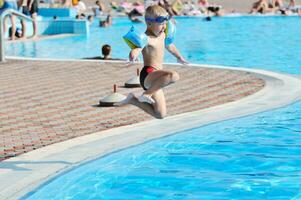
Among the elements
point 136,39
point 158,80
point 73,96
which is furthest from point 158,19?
point 73,96

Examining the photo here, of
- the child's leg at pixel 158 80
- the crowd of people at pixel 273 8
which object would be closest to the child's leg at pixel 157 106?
the child's leg at pixel 158 80

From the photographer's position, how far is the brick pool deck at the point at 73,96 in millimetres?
8461

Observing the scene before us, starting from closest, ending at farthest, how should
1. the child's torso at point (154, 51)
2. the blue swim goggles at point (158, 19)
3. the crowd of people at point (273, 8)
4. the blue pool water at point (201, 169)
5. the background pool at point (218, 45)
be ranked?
1. the blue pool water at point (201, 169)
2. the blue swim goggles at point (158, 19)
3. the child's torso at point (154, 51)
4. the background pool at point (218, 45)
5. the crowd of people at point (273, 8)

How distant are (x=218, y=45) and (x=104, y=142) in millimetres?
16110

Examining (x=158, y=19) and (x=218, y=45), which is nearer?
(x=158, y=19)

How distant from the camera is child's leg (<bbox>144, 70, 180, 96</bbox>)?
22.1ft

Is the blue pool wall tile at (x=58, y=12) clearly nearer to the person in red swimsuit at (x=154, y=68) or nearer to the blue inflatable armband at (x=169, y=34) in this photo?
the blue inflatable armband at (x=169, y=34)

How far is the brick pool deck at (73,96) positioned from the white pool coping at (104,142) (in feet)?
0.92

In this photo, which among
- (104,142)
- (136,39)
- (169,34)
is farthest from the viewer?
(104,142)

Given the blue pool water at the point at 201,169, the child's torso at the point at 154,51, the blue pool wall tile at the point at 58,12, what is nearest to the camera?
the blue pool water at the point at 201,169

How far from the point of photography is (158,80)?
679 centimetres

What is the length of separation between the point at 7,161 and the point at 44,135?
54.9 inches

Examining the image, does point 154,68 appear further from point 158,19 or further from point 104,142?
point 104,142

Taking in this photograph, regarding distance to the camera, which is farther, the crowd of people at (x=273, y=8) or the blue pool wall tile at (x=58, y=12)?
the crowd of people at (x=273, y=8)
